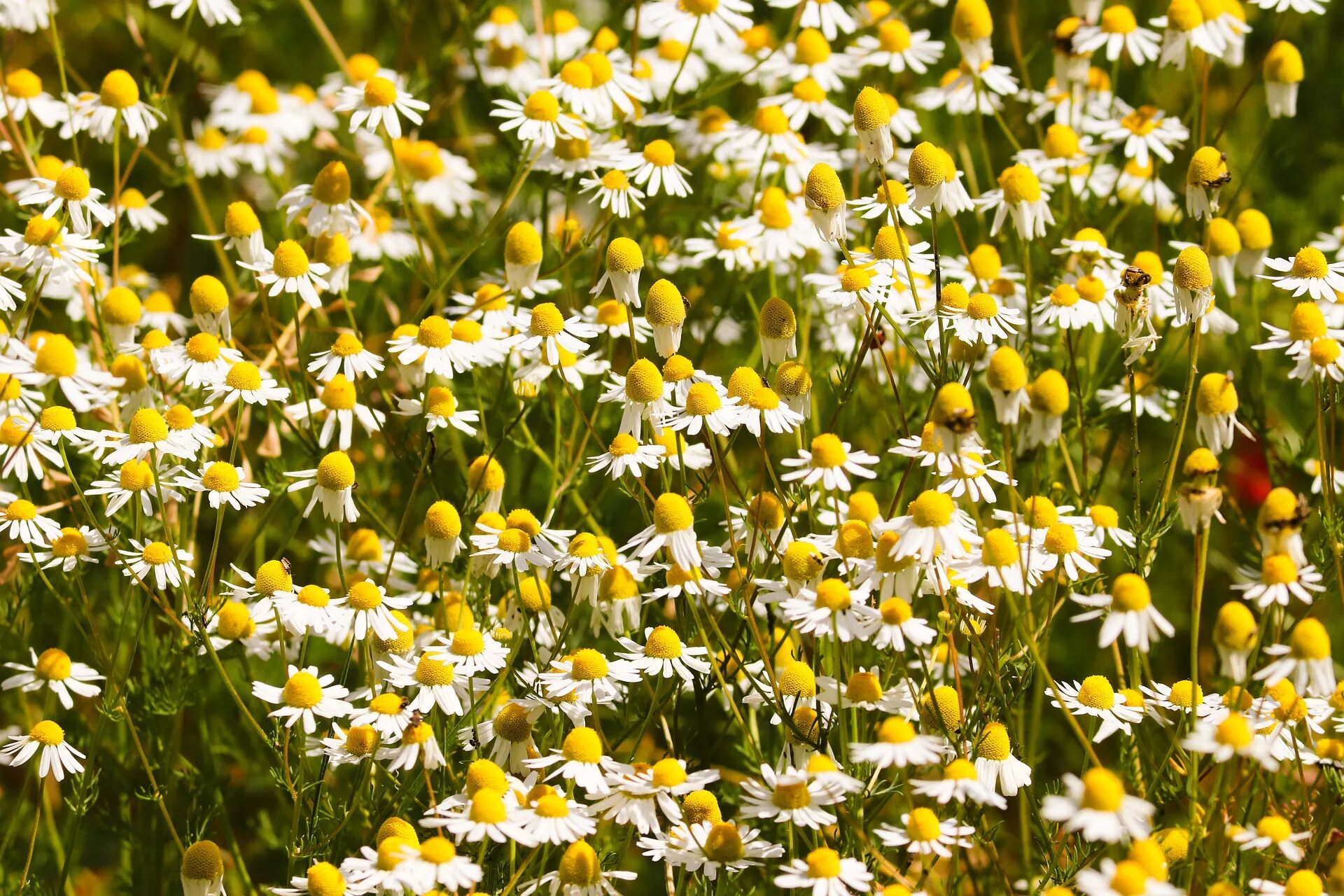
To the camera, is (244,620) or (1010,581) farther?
(244,620)

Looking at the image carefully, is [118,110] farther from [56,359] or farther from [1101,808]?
[1101,808]

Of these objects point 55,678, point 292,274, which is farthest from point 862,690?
point 55,678

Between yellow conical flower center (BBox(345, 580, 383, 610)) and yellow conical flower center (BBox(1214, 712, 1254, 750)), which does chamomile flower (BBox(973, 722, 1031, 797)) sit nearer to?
yellow conical flower center (BBox(1214, 712, 1254, 750))

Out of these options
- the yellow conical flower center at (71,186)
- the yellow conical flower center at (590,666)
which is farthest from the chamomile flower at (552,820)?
the yellow conical flower center at (71,186)

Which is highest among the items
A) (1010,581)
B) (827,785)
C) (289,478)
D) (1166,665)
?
(289,478)

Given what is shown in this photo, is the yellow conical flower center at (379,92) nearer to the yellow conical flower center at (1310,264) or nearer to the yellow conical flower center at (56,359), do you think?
the yellow conical flower center at (56,359)

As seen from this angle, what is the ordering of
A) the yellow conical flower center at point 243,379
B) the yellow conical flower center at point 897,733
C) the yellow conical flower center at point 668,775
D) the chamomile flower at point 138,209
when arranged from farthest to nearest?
the chamomile flower at point 138,209, the yellow conical flower center at point 243,379, the yellow conical flower center at point 668,775, the yellow conical flower center at point 897,733

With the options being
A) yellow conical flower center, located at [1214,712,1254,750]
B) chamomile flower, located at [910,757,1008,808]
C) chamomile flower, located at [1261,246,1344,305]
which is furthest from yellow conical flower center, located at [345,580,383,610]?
chamomile flower, located at [1261,246,1344,305]

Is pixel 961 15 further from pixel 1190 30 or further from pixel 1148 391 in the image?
pixel 1148 391

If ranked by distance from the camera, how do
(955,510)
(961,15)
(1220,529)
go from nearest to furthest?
(955,510) < (961,15) < (1220,529)

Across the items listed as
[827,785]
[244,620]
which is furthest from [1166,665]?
[244,620]

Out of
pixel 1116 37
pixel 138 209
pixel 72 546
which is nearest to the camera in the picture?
pixel 72 546
